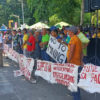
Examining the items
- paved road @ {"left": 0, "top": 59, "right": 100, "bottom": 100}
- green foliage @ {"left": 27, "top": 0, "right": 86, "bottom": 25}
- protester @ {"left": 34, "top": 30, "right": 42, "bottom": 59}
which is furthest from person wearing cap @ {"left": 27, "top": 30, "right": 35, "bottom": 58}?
green foliage @ {"left": 27, "top": 0, "right": 86, "bottom": 25}

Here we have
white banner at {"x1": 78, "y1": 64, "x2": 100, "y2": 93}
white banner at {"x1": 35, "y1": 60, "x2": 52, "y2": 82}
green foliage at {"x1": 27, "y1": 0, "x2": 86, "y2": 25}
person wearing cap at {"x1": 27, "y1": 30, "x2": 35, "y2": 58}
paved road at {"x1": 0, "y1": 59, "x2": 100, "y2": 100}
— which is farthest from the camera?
green foliage at {"x1": 27, "y1": 0, "x2": 86, "y2": 25}

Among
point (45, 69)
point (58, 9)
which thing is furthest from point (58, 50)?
point (58, 9)

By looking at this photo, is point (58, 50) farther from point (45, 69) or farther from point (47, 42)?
point (47, 42)

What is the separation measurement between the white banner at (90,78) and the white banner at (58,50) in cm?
244

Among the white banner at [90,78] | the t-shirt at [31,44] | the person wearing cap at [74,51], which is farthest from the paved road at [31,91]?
the t-shirt at [31,44]

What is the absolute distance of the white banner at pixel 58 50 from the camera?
742cm

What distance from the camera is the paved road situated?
592cm

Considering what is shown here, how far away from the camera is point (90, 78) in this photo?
15.9 feet

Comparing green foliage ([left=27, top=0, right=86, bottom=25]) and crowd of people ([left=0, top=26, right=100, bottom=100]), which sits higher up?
green foliage ([left=27, top=0, right=86, bottom=25])

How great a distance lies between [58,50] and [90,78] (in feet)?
9.39

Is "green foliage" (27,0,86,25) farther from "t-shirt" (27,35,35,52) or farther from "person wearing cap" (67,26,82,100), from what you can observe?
"person wearing cap" (67,26,82,100)

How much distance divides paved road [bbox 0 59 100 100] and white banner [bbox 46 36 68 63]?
931 mm

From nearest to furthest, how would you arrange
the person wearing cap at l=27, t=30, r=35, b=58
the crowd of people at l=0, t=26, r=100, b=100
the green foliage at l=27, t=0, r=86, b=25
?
the crowd of people at l=0, t=26, r=100, b=100 < the person wearing cap at l=27, t=30, r=35, b=58 < the green foliage at l=27, t=0, r=86, b=25

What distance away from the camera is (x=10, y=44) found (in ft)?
44.3
